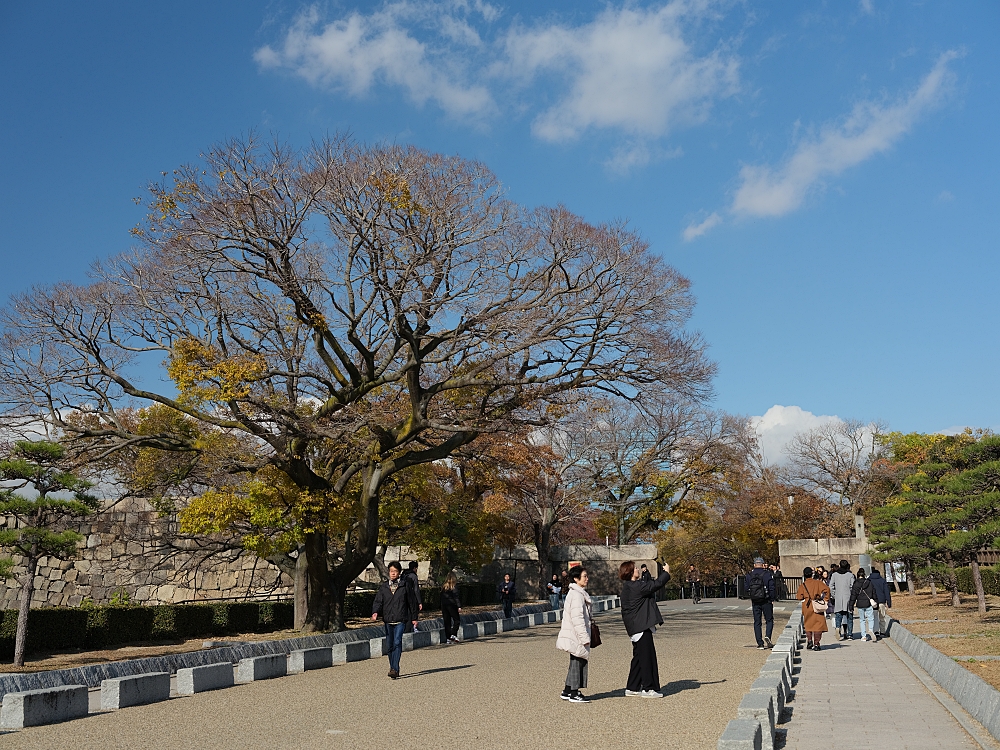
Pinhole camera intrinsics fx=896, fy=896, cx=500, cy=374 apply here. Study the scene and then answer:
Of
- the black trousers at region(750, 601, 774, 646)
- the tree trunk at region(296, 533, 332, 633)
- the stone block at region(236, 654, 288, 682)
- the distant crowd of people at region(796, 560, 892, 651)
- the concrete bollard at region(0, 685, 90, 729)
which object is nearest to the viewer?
the concrete bollard at region(0, 685, 90, 729)

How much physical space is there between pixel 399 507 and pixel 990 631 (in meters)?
13.4

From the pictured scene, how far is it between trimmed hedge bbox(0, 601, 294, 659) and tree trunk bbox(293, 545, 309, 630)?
2951mm

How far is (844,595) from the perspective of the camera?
18500 mm

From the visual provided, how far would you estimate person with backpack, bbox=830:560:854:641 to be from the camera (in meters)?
18.2

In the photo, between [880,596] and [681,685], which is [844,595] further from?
[681,685]

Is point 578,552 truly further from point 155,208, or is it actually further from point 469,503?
point 155,208

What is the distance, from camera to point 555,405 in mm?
18828

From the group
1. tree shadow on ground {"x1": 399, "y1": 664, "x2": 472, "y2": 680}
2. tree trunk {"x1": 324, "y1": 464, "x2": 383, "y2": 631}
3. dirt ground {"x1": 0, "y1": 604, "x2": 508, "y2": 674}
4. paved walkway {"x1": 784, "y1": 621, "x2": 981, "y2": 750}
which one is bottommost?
paved walkway {"x1": 784, "y1": 621, "x2": 981, "y2": 750}

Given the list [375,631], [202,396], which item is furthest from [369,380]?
[375,631]

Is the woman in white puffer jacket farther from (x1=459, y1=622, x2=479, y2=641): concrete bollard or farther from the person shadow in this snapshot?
(x1=459, y1=622, x2=479, y2=641): concrete bollard

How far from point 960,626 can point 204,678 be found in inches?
584

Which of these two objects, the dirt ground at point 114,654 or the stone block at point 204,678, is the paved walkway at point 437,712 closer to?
the stone block at point 204,678

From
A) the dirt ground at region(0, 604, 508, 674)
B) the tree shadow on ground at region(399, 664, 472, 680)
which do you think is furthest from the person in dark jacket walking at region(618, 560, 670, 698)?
the dirt ground at region(0, 604, 508, 674)

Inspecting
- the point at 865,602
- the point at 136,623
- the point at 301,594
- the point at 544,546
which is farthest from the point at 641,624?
the point at 544,546
